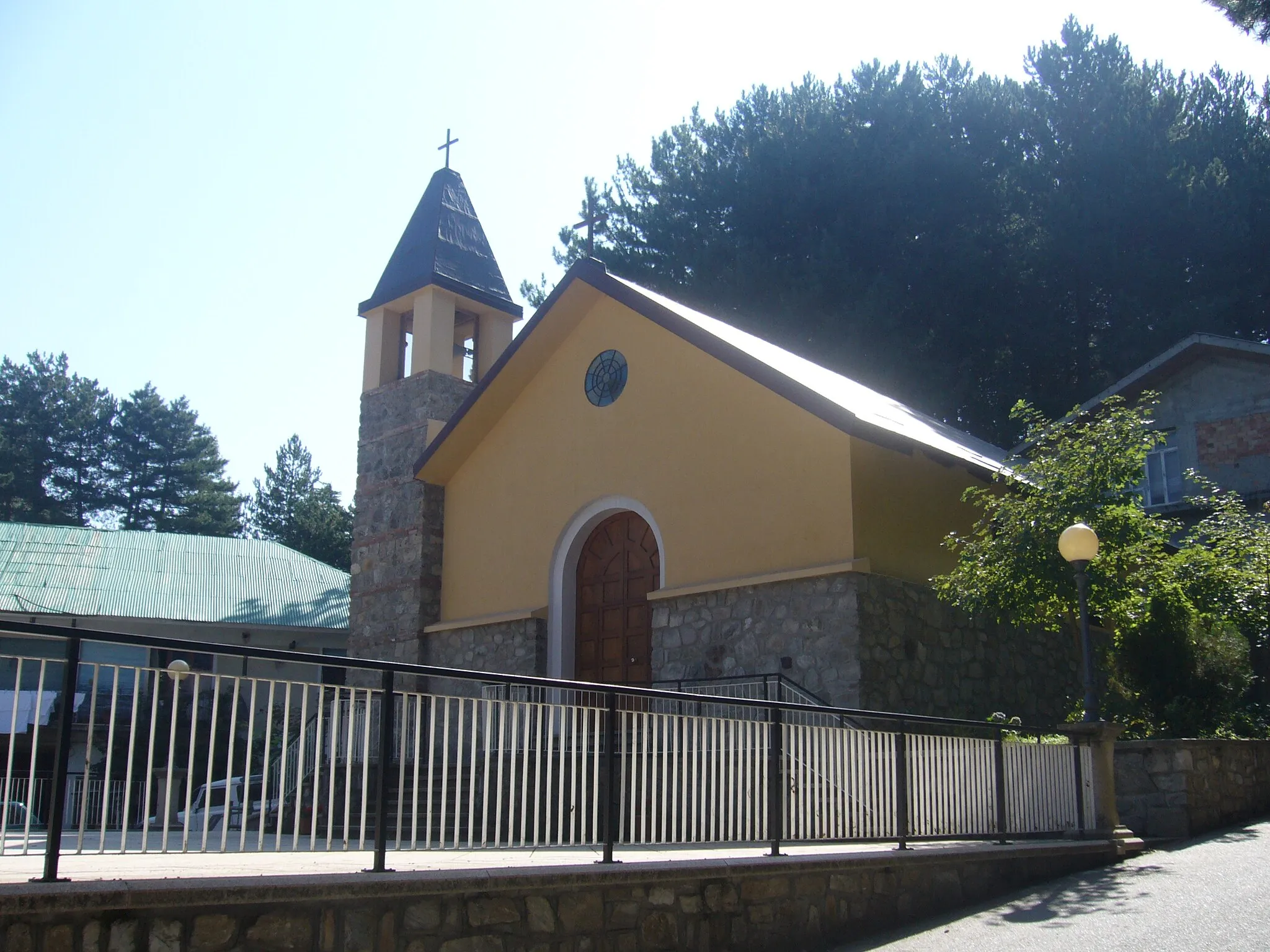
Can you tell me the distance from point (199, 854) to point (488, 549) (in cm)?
1254

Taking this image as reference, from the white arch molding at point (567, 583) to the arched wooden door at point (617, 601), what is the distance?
0.09 m

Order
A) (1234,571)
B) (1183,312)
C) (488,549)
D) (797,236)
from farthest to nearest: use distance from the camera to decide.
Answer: (797,236) → (1183,312) → (488,549) → (1234,571)

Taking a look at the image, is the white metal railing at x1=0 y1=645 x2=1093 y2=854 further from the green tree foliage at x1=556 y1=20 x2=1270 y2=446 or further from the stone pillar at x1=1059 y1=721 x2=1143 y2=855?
the green tree foliage at x1=556 y1=20 x2=1270 y2=446

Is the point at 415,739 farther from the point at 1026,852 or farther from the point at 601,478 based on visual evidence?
the point at 601,478

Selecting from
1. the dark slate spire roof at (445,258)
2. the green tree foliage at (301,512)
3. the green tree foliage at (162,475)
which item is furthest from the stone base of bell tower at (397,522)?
the green tree foliage at (162,475)

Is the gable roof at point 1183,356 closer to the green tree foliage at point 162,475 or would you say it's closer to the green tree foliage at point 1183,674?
the green tree foliage at point 1183,674

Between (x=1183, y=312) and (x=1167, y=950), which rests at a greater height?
(x=1183, y=312)

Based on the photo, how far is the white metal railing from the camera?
210 inches

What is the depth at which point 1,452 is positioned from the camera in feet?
158

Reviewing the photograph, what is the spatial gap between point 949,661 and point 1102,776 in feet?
12.7

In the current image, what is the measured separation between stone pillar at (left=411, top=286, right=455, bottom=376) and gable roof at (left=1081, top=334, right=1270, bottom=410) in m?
11.7

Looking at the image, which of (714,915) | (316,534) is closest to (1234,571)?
(714,915)

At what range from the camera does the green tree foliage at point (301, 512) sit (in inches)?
1978

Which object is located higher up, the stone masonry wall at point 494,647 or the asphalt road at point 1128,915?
the stone masonry wall at point 494,647
